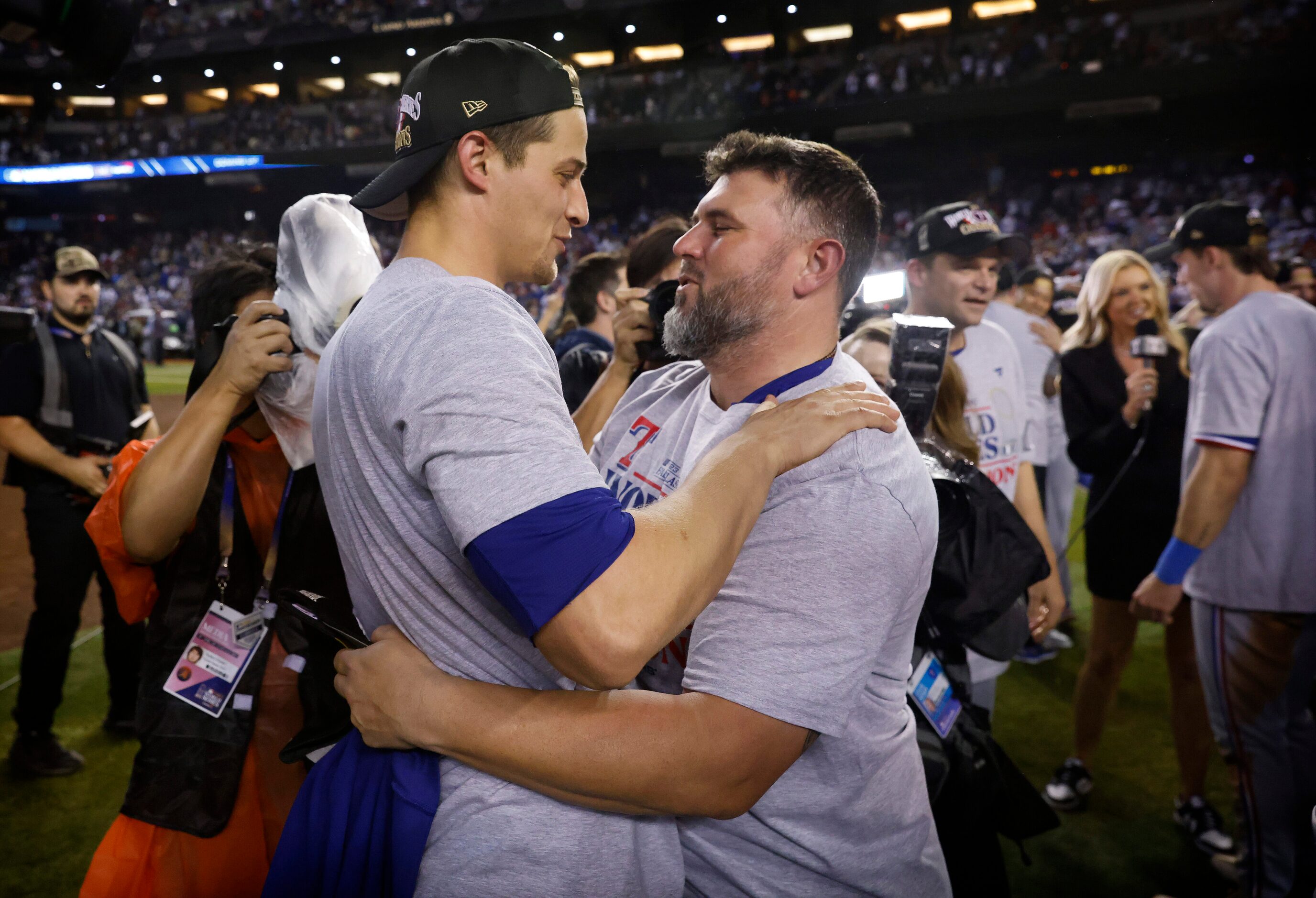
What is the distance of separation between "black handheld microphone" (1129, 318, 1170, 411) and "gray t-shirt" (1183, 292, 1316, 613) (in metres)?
0.74

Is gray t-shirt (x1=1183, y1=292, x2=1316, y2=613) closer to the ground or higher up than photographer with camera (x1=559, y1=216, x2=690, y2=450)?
closer to the ground

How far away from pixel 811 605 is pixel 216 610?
→ 4.18ft

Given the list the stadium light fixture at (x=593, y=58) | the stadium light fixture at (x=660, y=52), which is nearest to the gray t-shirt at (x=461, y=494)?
the stadium light fixture at (x=660, y=52)

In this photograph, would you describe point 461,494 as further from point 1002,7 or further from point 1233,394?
point 1002,7

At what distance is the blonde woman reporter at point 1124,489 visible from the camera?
326cm

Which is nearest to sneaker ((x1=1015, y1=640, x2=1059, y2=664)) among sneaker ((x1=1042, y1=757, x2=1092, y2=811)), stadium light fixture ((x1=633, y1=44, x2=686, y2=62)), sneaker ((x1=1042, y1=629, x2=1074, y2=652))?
sneaker ((x1=1042, y1=629, x2=1074, y2=652))

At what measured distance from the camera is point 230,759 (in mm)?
1696

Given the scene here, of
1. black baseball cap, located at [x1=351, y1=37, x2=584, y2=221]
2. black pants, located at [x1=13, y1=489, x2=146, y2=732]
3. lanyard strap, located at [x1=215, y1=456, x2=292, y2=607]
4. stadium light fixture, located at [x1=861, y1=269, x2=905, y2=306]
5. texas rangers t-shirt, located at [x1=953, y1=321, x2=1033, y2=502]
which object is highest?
black baseball cap, located at [x1=351, y1=37, x2=584, y2=221]

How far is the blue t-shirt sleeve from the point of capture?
0.88 meters

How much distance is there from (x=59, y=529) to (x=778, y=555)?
380 centimetres

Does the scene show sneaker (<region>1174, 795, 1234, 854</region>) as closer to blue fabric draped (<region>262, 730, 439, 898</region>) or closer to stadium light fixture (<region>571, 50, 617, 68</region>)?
blue fabric draped (<region>262, 730, 439, 898</region>)

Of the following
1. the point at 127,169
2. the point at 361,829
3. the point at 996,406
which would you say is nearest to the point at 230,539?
the point at 361,829

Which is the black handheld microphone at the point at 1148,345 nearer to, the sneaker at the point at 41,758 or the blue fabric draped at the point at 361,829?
the blue fabric draped at the point at 361,829

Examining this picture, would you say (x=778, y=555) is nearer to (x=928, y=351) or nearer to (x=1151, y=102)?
(x=928, y=351)
